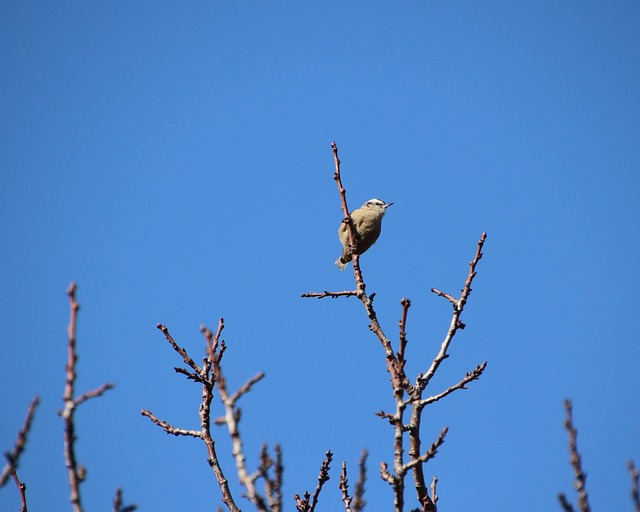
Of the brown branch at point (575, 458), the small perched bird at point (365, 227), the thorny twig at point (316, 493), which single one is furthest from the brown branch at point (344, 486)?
the small perched bird at point (365, 227)

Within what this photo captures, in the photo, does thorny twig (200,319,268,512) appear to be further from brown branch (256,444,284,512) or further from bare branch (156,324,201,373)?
bare branch (156,324,201,373)

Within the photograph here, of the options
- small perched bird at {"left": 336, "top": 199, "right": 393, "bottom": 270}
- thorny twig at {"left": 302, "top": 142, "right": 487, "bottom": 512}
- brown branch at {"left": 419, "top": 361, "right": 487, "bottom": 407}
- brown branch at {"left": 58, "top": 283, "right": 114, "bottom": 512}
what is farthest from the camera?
small perched bird at {"left": 336, "top": 199, "right": 393, "bottom": 270}

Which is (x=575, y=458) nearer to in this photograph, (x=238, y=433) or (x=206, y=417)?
(x=238, y=433)

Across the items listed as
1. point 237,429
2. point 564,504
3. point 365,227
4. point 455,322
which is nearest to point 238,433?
point 237,429

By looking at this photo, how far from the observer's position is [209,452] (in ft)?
14.9

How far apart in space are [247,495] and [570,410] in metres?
1.50

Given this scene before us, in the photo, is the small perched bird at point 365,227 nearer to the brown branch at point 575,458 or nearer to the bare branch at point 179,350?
the bare branch at point 179,350

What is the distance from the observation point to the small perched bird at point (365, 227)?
33.4 feet

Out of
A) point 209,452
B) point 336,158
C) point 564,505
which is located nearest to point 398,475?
point 564,505

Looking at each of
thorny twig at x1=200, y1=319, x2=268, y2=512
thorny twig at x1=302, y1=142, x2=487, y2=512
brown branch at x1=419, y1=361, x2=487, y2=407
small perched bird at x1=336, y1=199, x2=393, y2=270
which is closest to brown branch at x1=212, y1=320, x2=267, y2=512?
thorny twig at x1=200, y1=319, x2=268, y2=512

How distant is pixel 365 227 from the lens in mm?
10180

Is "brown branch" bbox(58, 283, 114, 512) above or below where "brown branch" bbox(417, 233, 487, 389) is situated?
below

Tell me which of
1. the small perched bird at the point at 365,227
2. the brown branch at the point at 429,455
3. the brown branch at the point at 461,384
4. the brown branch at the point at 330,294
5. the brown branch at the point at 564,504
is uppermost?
the small perched bird at the point at 365,227

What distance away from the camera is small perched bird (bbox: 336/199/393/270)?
1018 centimetres
